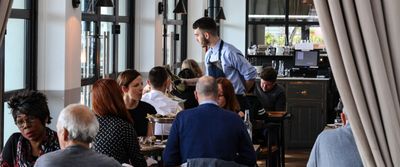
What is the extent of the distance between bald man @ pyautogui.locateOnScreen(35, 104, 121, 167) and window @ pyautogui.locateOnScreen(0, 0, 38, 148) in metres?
2.48

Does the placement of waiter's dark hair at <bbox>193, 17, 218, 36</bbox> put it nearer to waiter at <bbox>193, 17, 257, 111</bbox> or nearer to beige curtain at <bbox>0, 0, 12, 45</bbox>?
waiter at <bbox>193, 17, 257, 111</bbox>

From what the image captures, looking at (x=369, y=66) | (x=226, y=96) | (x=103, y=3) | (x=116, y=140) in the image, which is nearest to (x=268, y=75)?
(x=103, y=3)

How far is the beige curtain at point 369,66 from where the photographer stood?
2.40 metres

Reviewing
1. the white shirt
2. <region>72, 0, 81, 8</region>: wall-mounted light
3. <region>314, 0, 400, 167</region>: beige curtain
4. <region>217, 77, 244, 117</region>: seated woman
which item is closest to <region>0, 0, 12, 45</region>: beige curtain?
<region>314, 0, 400, 167</region>: beige curtain

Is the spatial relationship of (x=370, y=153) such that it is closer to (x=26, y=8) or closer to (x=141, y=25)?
(x=26, y=8)

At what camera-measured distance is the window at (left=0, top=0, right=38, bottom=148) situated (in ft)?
21.1

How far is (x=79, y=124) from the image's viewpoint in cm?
382

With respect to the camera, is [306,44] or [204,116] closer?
[204,116]

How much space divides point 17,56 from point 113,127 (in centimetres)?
208

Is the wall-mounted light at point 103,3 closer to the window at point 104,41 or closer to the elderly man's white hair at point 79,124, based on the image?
the window at point 104,41

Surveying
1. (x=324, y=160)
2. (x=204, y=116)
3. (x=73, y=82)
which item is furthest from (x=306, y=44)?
(x=324, y=160)

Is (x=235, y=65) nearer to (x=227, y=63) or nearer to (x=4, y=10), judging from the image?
(x=227, y=63)

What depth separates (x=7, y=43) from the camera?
654 cm

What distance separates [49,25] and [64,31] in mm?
143
